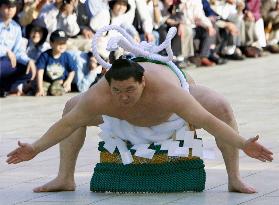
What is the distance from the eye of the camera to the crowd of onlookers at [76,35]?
10727 millimetres

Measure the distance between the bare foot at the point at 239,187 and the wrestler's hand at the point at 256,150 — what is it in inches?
19.6

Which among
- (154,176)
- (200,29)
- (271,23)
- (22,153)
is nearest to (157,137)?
(154,176)

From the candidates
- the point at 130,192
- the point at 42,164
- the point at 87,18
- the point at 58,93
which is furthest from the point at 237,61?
the point at 130,192

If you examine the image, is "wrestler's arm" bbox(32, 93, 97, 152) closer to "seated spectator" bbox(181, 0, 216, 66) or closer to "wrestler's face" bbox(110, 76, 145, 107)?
"wrestler's face" bbox(110, 76, 145, 107)

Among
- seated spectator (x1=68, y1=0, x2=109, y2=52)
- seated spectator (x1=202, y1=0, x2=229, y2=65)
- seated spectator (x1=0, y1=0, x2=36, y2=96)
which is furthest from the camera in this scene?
seated spectator (x1=202, y1=0, x2=229, y2=65)

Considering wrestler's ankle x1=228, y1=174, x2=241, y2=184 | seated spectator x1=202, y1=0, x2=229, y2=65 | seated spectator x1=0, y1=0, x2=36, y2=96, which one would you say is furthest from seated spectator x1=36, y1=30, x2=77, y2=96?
wrestler's ankle x1=228, y1=174, x2=241, y2=184

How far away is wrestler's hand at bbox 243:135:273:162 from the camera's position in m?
4.91

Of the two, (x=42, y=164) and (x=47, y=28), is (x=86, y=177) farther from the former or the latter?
(x=47, y=28)

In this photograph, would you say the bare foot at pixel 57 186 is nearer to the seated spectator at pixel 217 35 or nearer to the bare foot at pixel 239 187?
the bare foot at pixel 239 187

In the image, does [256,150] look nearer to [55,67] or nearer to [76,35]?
[55,67]

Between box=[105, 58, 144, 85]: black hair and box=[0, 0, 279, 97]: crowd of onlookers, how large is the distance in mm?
4484

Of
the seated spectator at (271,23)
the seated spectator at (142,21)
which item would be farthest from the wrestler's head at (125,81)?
the seated spectator at (271,23)

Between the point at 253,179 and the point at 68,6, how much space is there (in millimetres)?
5703

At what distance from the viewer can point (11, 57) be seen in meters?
10.6
